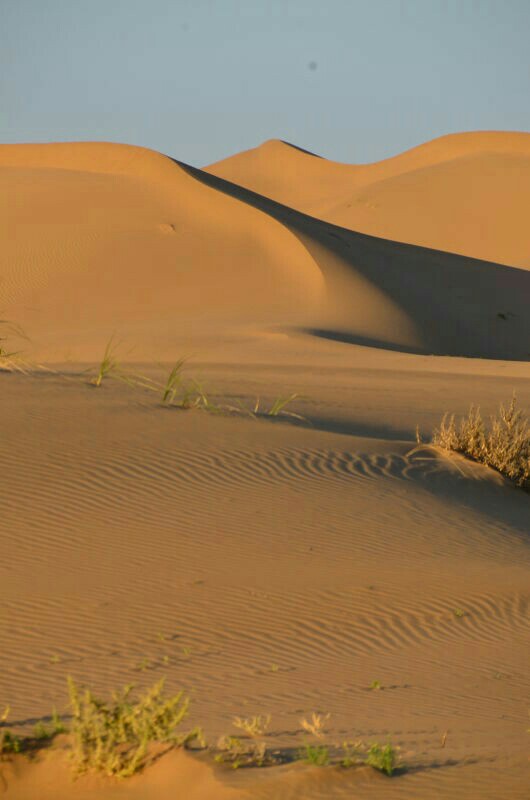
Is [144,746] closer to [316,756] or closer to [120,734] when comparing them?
[120,734]

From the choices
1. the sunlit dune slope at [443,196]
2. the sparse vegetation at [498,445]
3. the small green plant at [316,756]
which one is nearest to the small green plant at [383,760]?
the small green plant at [316,756]

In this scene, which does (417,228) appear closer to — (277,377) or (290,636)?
(277,377)

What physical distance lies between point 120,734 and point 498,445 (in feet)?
22.5

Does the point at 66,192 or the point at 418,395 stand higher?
the point at 66,192

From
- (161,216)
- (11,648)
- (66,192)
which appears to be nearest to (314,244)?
(161,216)

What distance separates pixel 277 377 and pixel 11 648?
11.6 metres

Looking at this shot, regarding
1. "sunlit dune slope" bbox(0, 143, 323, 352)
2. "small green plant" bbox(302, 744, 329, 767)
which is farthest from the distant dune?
"small green plant" bbox(302, 744, 329, 767)

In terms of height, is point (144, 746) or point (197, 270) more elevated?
point (197, 270)

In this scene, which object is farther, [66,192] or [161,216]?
[66,192]

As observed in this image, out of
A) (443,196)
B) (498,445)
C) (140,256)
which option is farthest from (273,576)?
(443,196)

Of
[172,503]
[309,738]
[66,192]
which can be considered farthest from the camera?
[66,192]

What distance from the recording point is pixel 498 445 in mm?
10594

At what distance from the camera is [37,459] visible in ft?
29.3

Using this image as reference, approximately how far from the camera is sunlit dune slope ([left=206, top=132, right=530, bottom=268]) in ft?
224
